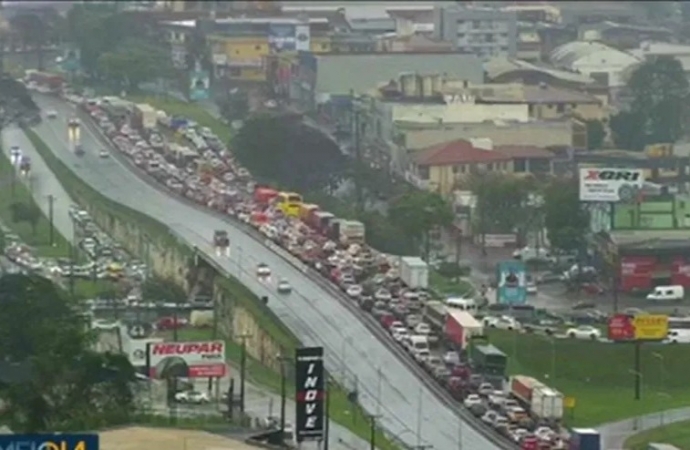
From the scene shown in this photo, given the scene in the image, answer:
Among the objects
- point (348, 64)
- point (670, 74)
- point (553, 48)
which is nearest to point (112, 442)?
point (670, 74)

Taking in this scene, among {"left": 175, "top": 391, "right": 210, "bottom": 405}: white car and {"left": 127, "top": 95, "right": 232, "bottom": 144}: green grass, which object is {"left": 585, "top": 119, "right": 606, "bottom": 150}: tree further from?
{"left": 175, "top": 391, "right": 210, "bottom": 405}: white car

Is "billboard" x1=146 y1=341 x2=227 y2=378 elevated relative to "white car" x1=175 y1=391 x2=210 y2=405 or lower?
elevated

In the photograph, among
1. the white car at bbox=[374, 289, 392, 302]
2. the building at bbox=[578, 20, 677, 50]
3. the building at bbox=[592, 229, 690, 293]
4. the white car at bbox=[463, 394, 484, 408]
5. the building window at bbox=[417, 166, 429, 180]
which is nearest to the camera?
the white car at bbox=[463, 394, 484, 408]

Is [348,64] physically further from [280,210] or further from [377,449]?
[377,449]

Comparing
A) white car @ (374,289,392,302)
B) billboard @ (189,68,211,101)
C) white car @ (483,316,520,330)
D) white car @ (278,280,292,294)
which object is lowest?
billboard @ (189,68,211,101)

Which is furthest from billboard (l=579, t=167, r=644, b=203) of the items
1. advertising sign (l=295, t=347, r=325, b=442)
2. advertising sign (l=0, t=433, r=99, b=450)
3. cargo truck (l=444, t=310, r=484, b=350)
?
advertising sign (l=0, t=433, r=99, b=450)

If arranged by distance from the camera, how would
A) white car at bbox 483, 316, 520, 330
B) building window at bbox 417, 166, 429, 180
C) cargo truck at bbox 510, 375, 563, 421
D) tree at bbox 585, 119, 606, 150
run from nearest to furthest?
cargo truck at bbox 510, 375, 563, 421 < white car at bbox 483, 316, 520, 330 < building window at bbox 417, 166, 429, 180 < tree at bbox 585, 119, 606, 150

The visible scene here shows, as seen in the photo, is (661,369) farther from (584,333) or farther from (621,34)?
(621,34)
